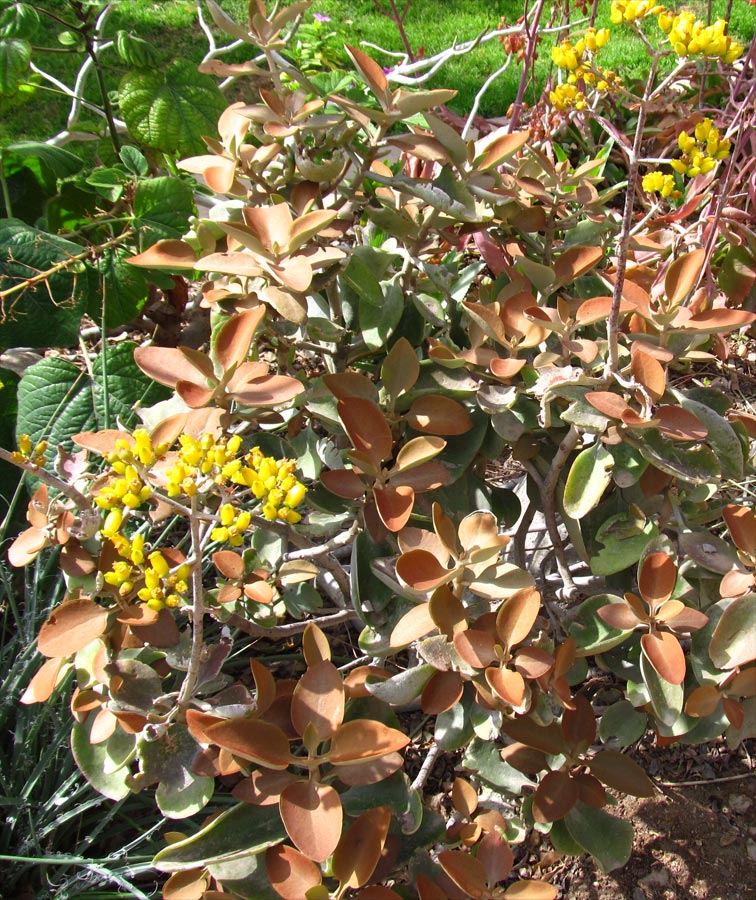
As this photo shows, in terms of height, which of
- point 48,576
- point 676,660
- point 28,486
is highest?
point 676,660

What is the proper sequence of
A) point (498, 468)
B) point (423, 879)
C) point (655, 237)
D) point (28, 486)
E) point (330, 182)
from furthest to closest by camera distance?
point (498, 468)
point (655, 237)
point (28, 486)
point (330, 182)
point (423, 879)

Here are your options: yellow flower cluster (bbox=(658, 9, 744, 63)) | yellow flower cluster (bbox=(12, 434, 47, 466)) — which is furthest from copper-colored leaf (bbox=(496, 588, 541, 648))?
yellow flower cluster (bbox=(658, 9, 744, 63))

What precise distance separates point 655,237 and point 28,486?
4.44 ft

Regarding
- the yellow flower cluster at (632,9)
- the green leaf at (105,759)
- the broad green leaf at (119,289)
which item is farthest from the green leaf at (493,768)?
the broad green leaf at (119,289)

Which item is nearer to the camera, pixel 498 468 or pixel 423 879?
pixel 423 879

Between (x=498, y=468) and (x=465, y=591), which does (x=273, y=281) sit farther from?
(x=498, y=468)

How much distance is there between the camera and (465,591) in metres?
1.07

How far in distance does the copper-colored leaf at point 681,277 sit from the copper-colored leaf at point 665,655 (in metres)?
0.44

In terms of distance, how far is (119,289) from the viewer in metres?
1.77

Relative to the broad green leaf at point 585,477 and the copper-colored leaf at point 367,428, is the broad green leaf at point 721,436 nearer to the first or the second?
the broad green leaf at point 585,477

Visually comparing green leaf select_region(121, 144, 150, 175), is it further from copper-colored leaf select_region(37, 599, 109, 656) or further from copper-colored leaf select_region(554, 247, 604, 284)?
copper-colored leaf select_region(37, 599, 109, 656)

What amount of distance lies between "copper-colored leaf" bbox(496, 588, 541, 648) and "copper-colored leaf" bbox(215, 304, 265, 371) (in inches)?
17.3

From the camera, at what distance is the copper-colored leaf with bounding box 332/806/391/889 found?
2.98 ft

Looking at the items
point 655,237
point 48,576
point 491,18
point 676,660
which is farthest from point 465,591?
point 491,18
